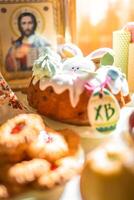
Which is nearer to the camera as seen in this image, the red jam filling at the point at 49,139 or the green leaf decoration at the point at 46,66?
the red jam filling at the point at 49,139

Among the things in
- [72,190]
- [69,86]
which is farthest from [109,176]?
[69,86]

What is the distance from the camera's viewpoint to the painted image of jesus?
763 millimetres

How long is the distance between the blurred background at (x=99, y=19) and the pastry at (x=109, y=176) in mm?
493

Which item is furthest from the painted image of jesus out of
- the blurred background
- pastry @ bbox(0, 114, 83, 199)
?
pastry @ bbox(0, 114, 83, 199)

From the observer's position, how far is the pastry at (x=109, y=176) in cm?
40

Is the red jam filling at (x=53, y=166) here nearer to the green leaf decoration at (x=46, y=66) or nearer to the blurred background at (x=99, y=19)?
the green leaf decoration at (x=46, y=66)

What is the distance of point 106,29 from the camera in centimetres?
89

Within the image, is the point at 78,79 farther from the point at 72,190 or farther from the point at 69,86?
the point at 72,190

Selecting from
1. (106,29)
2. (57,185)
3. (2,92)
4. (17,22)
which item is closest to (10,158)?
(57,185)

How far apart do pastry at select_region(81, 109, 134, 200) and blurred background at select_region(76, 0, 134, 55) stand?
49 cm

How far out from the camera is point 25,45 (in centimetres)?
77

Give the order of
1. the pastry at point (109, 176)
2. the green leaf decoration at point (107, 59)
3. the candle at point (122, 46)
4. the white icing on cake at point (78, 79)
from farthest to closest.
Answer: the candle at point (122, 46) → the green leaf decoration at point (107, 59) → the white icing on cake at point (78, 79) → the pastry at point (109, 176)

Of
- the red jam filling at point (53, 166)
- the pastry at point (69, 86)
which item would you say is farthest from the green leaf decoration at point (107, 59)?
the red jam filling at point (53, 166)

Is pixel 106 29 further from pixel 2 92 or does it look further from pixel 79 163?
pixel 79 163
